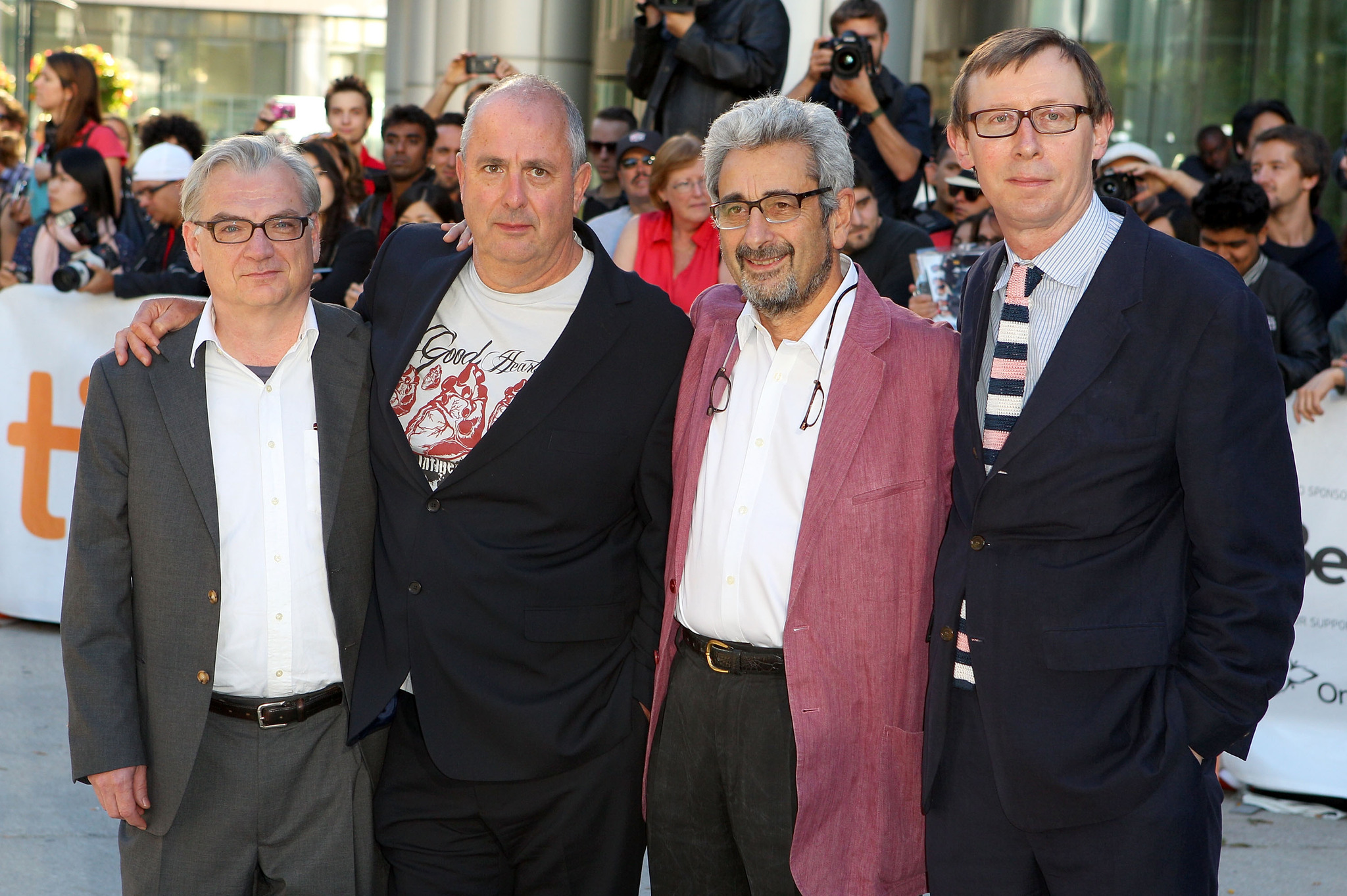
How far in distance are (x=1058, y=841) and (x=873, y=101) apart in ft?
15.5

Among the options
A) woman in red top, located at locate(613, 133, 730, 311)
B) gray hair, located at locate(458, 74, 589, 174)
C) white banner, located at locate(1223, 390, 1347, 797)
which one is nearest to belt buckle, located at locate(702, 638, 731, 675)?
gray hair, located at locate(458, 74, 589, 174)

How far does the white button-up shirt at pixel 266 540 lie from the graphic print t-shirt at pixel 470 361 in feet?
0.85

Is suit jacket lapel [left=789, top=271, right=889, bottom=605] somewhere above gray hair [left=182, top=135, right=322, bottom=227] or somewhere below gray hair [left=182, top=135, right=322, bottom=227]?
below

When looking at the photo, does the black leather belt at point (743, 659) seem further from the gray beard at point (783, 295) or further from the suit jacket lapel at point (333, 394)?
the suit jacket lapel at point (333, 394)

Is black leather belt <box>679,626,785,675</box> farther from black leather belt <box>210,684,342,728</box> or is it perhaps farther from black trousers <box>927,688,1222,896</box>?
black leather belt <box>210,684,342,728</box>

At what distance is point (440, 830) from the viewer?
3.12 metres

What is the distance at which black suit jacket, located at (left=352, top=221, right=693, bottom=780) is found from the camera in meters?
3.00

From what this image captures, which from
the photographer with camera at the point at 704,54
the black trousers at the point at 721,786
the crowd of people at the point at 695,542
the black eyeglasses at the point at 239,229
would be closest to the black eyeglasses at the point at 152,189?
the photographer with camera at the point at 704,54

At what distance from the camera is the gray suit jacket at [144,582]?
2824 mm

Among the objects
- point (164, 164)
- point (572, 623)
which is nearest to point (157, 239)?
point (164, 164)

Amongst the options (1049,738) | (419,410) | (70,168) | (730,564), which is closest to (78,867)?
(419,410)

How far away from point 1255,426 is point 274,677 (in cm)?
213

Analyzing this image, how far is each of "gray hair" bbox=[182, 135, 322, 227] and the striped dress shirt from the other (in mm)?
1636

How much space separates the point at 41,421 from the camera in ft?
21.4
